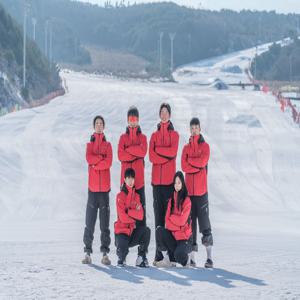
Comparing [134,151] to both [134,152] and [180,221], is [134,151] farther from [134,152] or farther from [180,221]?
[180,221]

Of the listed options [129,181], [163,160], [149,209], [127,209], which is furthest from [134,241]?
[149,209]

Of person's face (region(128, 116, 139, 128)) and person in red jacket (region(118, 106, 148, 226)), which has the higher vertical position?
person's face (region(128, 116, 139, 128))

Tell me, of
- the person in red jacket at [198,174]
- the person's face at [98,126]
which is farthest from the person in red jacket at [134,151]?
the person in red jacket at [198,174]

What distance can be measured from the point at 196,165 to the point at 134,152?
0.72 m

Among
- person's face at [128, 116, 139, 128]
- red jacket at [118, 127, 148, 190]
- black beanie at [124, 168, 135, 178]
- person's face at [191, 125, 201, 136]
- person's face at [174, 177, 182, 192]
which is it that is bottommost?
person's face at [174, 177, 182, 192]

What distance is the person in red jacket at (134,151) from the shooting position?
903cm

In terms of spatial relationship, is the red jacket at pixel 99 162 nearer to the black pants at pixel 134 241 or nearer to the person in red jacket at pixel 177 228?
the black pants at pixel 134 241

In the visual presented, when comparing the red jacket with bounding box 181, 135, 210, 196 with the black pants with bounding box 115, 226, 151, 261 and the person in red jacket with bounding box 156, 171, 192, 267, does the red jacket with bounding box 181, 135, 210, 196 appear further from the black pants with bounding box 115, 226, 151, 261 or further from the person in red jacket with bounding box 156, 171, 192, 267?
the black pants with bounding box 115, 226, 151, 261

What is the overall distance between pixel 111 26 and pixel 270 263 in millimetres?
191961

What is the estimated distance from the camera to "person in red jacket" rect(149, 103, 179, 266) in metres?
9.09

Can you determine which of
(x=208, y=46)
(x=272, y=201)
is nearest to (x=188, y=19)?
(x=208, y=46)

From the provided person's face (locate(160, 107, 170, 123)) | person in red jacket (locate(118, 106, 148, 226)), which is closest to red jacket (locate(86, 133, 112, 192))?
person in red jacket (locate(118, 106, 148, 226))

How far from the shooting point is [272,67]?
136m

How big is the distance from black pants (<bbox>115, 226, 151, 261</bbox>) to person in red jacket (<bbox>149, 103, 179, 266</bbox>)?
0.30 meters
